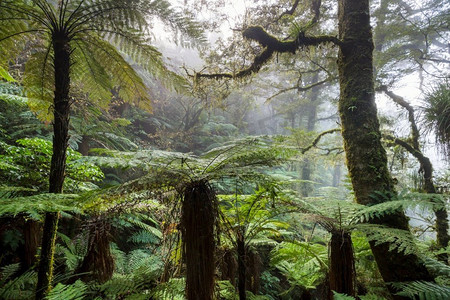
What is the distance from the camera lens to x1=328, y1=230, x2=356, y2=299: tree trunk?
1.68m

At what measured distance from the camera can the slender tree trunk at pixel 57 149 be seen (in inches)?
60.4

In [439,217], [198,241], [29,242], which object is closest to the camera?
[198,241]

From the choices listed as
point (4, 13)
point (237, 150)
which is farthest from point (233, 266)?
point (4, 13)

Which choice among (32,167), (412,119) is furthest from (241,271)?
(412,119)

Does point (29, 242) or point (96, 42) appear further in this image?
point (29, 242)

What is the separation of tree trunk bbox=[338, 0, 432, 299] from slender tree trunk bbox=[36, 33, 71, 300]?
2805 mm

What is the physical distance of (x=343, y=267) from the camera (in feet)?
5.58

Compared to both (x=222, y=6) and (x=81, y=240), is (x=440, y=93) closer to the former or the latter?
(x=222, y=6)

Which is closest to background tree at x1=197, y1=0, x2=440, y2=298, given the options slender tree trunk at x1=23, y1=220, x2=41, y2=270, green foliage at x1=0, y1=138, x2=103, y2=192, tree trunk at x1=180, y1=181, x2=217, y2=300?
tree trunk at x1=180, y1=181, x2=217, y2=300

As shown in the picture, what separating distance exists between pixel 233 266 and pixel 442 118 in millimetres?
3581

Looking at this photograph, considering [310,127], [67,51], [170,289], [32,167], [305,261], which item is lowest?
[305,261]

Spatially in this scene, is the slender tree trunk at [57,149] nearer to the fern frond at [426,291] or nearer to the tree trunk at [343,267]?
the tree trunk at [343,267]

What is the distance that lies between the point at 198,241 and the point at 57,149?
132 cm

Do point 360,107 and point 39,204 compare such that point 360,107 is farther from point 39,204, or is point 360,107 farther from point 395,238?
point 39,204
